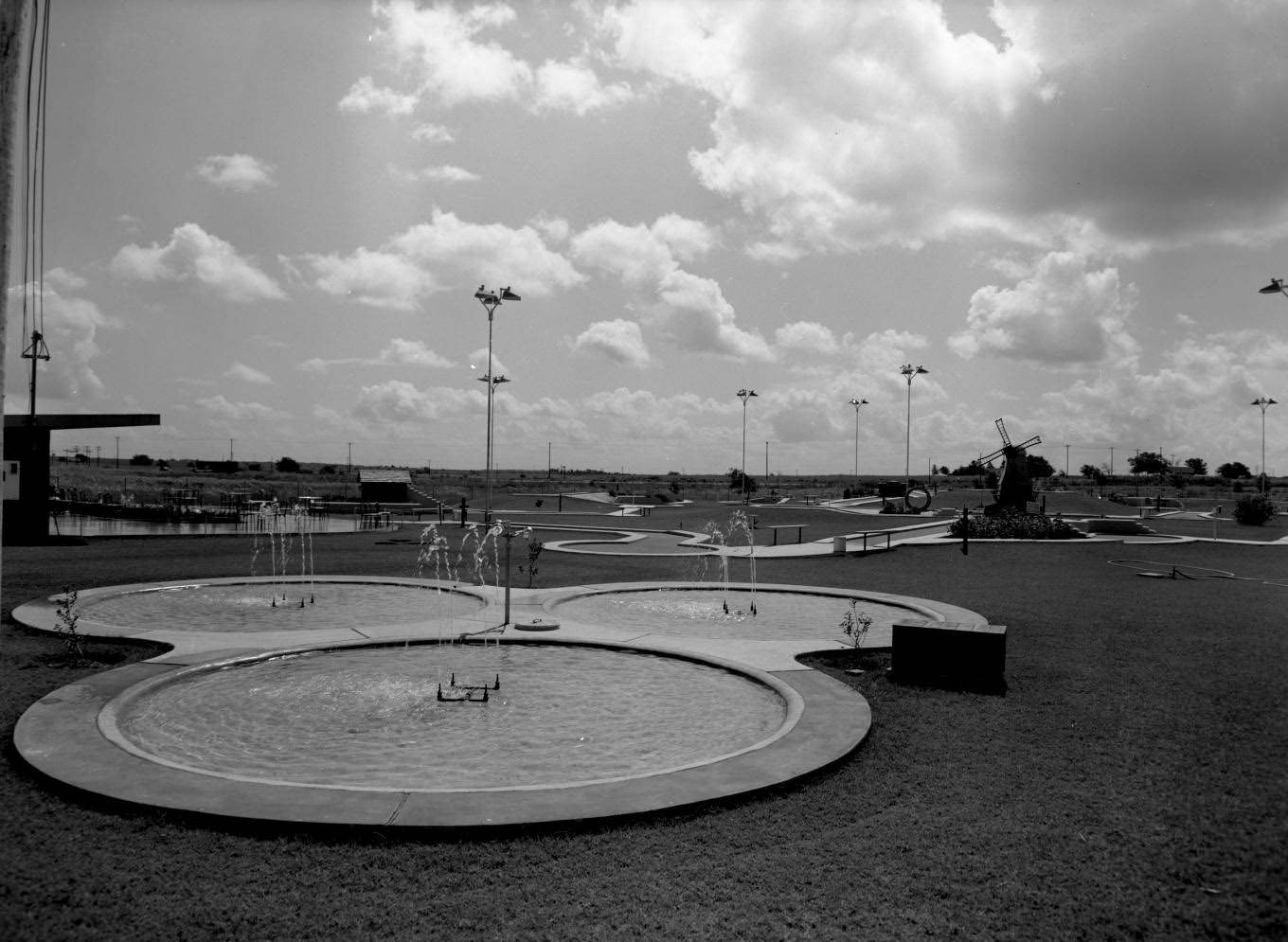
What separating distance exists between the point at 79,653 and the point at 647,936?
391 inches

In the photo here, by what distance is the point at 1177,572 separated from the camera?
22688mm

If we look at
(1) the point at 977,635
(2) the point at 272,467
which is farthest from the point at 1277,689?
(2) the point at 272,467

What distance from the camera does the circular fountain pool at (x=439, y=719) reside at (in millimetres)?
7656

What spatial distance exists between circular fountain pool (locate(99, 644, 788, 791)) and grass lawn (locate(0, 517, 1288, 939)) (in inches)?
47.4

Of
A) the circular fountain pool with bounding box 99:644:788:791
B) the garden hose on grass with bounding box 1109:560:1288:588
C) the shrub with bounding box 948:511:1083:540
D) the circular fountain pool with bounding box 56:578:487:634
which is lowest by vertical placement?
the circular fountain pool with bounding box 99:644:788:791

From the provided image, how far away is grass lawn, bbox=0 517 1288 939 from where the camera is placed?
4.92 metres

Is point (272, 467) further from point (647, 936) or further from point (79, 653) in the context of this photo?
point (647, 936)

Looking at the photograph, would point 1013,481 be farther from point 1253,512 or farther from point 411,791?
point 411,791

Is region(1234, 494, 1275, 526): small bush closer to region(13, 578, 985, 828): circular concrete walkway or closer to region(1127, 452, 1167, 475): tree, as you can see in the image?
region(13, 578, 985, 828): circular concrete walkway

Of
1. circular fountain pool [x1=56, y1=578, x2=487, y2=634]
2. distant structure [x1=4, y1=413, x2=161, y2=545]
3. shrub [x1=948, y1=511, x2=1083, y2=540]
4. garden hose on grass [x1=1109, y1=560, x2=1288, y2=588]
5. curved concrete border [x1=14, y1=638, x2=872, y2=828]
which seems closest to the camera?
curved concrete border [x1=14, y1=638, x2=872, y2=828]

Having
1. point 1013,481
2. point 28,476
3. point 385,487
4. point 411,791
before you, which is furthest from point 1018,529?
point 385,487

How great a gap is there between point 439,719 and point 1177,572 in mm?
21191

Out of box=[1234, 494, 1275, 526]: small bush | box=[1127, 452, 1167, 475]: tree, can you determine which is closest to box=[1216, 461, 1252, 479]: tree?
box=[1127, 452, 1167, 475]: tree

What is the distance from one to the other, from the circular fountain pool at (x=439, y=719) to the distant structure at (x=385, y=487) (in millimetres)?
47783
